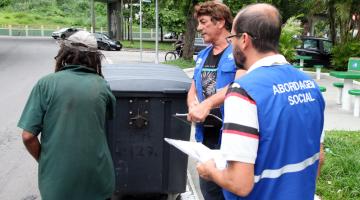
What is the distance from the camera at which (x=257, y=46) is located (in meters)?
2.22

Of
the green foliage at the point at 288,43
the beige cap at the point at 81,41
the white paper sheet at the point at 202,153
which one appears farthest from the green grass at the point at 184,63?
the white paper sheet at the point at 202,153

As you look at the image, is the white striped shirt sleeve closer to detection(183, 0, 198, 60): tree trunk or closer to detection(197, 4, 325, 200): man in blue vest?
detection(197, 4, 325, 200): man in blue vest

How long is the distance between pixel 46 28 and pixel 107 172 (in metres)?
68.6

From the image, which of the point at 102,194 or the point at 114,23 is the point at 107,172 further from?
the point at 114,23

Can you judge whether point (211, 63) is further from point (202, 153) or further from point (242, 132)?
point (242, 132)

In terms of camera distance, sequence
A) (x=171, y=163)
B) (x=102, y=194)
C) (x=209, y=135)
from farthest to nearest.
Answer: (x=171, y=163) < (x=209, y=135) < (x=102, y=194)

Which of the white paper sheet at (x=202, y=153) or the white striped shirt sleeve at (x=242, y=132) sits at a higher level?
the white striped shirt sleeve at (x=242, y=132)

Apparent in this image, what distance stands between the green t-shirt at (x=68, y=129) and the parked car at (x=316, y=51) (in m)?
22.2

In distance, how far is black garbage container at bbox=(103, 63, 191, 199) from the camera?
486 centimetres

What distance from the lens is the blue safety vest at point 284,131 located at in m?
2.09

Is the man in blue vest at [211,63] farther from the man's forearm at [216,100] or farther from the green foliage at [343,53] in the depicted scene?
the green foliage at [343,53]

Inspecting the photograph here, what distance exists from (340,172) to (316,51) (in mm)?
19477

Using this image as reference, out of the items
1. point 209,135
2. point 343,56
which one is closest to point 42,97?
point 209,135

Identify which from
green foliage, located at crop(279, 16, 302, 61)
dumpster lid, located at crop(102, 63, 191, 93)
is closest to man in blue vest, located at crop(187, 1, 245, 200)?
dumpster lid, located at crop(102, 63, 191, 93)
